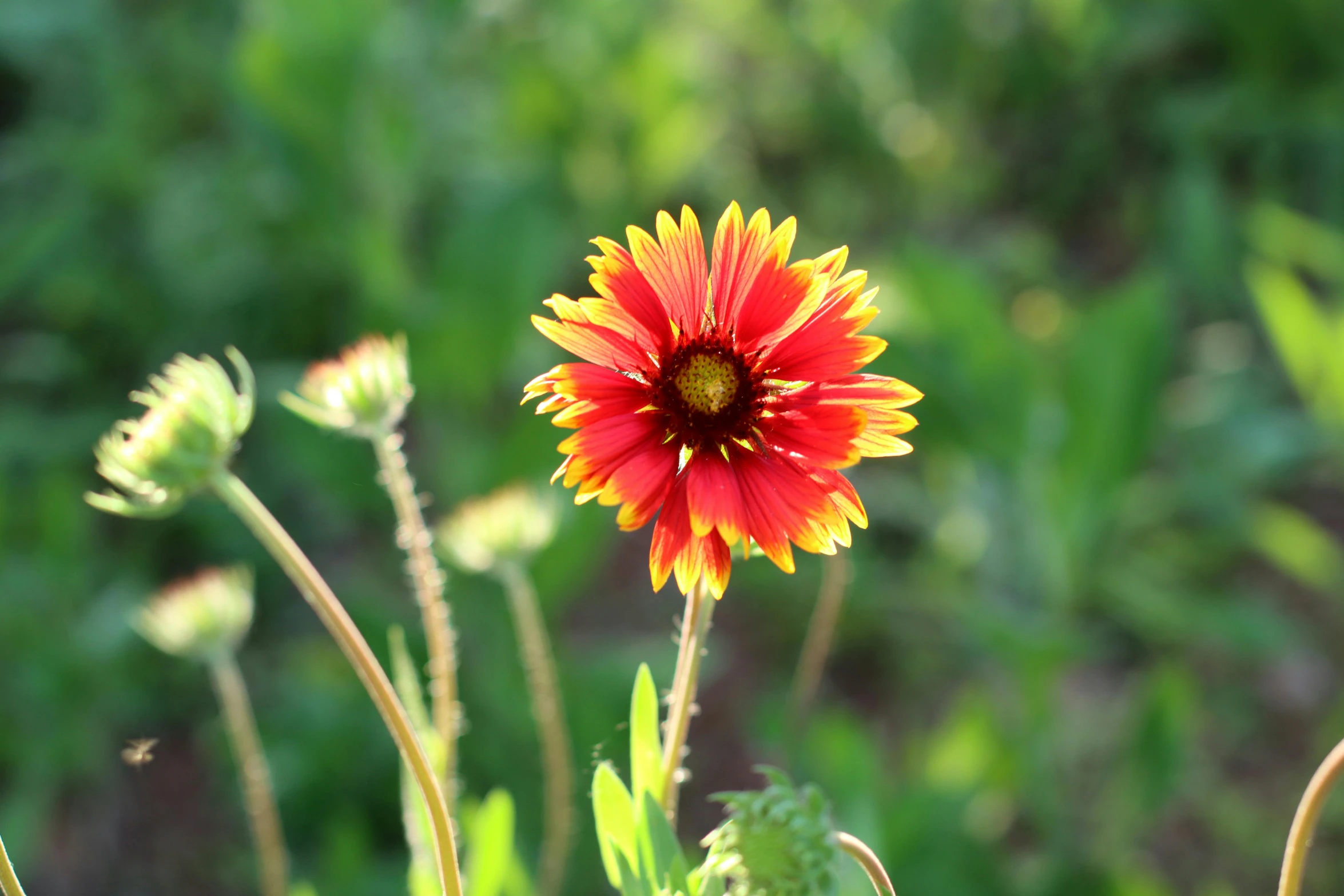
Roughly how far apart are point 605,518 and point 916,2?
3.96 feet

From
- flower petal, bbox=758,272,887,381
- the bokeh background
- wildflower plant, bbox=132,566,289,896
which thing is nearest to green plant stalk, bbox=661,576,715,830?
flower petal, bbox=758,272,887,381

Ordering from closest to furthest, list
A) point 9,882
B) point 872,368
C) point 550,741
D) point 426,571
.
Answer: point 9,882, point 426,571, point 550,741, point 872,368

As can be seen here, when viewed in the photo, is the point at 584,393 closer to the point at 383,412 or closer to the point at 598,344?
the point at 598,344

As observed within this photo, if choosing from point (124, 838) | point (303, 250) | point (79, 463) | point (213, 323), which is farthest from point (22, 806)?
point (303, 250)

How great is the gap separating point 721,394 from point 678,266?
63 mm

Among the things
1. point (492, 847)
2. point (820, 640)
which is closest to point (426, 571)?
point (492, 847)

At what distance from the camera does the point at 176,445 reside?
1.61ft

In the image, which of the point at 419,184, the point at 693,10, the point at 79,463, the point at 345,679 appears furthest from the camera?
the point at 693,10

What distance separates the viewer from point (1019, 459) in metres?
1.38

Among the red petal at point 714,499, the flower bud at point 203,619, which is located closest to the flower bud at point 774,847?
the red petal at point 714,499

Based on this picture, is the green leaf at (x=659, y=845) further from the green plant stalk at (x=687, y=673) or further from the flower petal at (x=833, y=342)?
the flower petal at (x=833, y=342)

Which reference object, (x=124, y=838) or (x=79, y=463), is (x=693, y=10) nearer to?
(x=79, y=463)

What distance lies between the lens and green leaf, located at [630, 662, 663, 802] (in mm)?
491

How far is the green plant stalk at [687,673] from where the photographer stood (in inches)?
17.6
